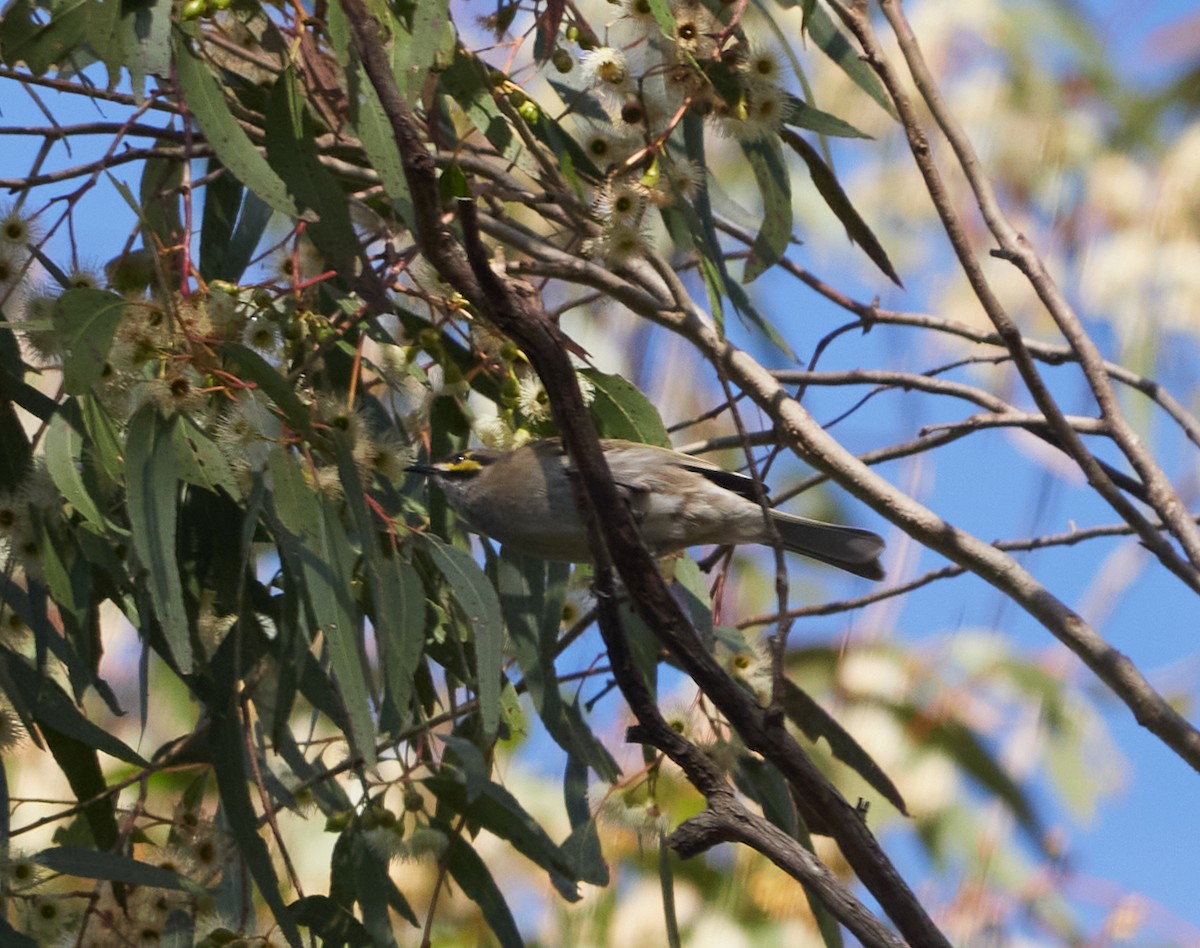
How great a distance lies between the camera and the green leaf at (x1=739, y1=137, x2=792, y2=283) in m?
2.65

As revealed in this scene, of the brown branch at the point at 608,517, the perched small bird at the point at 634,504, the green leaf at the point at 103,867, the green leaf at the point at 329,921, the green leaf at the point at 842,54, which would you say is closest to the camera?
the brown branch at the point at 608,517

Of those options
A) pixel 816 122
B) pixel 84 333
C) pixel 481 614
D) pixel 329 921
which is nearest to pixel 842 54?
pixel 816 122

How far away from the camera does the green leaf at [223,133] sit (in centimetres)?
225

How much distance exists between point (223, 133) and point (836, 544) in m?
1.55

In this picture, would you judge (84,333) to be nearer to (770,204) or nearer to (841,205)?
(770,204)

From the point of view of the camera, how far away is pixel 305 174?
239cm

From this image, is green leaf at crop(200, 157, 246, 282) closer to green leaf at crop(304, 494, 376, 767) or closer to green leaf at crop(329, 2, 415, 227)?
green leaf at crop(329, 2, 415, 227)

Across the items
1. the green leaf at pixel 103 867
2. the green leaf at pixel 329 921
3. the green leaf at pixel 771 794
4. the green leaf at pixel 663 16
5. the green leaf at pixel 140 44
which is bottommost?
the green leaf at pixel 103 867

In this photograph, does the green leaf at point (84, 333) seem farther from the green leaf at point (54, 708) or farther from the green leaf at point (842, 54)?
the green leaf at point (842, 54)

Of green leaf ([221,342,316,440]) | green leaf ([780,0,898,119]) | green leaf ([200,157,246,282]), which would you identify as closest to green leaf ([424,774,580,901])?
green leaf ([221,342,316,440])

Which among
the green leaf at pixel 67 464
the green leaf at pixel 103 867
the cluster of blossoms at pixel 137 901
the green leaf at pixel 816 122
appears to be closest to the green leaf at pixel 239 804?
the cluster of blossoms at pixel 137 901

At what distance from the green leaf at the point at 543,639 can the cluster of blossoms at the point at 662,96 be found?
2.47ft

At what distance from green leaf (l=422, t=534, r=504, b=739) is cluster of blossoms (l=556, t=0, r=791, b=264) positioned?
550mm

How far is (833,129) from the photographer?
2656 millimetres
